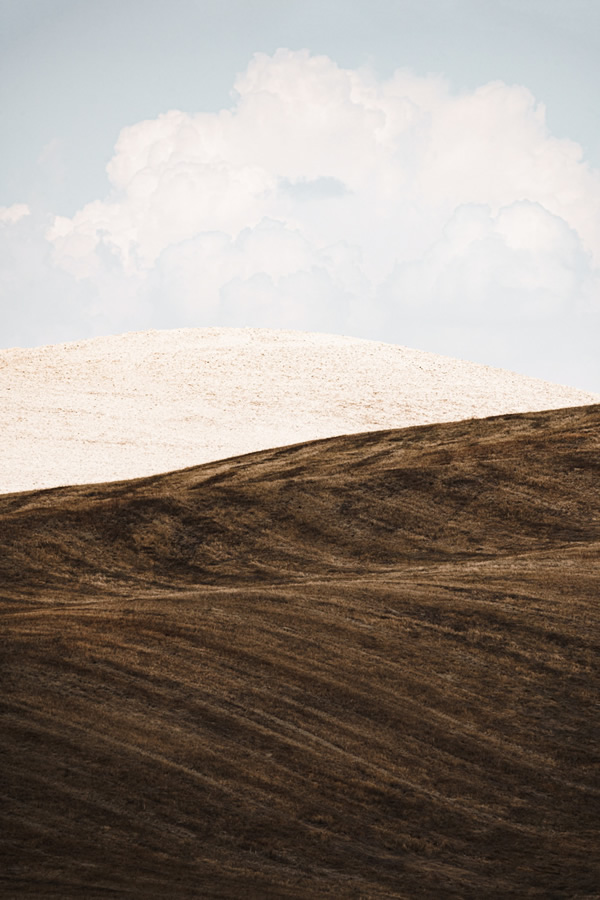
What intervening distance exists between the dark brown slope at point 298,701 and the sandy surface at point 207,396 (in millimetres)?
12271

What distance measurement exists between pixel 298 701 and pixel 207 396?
26.8 m

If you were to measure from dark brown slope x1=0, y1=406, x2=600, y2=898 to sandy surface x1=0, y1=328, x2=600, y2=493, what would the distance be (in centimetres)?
1227

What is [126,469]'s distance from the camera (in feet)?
76.8

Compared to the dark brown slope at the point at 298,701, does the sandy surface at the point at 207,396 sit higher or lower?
higher

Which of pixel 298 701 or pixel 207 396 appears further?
pixel 207 396

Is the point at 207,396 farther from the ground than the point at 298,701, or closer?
farther from the ground

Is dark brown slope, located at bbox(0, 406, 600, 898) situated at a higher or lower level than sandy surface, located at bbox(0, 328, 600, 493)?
lower

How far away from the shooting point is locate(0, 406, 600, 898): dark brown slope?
5086 mm

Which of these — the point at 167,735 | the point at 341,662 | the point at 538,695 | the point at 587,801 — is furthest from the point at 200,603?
the point at 587,801

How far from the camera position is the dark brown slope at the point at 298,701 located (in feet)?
16.7

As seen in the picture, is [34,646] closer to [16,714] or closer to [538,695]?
[16,714]

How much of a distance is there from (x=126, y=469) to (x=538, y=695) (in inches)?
687

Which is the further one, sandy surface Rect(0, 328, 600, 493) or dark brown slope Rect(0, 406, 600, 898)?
sandy surface Rect(0, 328, 600, 493)

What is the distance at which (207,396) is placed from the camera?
33000 mm
